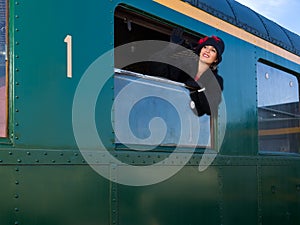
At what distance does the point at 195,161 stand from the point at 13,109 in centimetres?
141

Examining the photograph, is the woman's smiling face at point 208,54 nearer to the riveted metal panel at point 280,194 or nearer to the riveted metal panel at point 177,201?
the riveted metal panel at point 177,201

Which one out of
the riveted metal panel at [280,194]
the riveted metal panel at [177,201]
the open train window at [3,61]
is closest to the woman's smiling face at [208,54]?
the riveted metal panel at [177,201]

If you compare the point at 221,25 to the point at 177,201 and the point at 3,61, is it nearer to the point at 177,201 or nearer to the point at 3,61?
the point at 177,201

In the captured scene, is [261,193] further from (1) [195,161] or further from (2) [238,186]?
(1) [195,161]

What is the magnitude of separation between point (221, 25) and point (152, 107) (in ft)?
3.18

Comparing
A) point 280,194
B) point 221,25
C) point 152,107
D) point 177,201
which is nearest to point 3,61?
point 152,107

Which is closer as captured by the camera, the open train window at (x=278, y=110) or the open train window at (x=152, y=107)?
the open train window at (x=152, y=107)

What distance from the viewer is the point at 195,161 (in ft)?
10.1

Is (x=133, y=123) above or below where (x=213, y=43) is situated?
below

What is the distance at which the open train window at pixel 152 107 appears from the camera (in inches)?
108

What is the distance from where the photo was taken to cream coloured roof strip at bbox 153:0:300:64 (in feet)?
10.0

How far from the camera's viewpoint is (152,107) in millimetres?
2984

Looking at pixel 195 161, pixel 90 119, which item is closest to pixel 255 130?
pixel 195 161

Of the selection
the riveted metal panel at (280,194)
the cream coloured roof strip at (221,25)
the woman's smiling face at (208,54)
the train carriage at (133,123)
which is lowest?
the riveted metal panel at (280,194)
